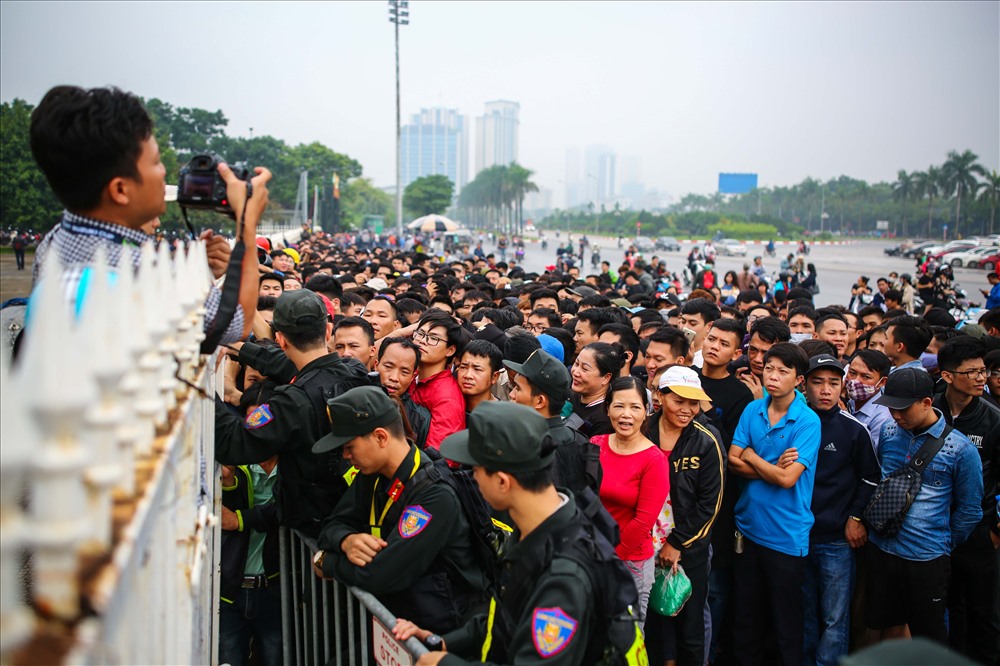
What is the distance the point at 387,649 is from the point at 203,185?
181 centimetres

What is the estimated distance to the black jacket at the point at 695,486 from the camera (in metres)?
4.24

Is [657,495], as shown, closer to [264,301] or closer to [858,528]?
[858,528]

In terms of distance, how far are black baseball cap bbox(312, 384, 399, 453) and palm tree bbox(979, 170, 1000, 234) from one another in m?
94.0

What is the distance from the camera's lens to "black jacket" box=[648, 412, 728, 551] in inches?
167

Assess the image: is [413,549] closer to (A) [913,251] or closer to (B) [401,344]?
(B) [401,344]

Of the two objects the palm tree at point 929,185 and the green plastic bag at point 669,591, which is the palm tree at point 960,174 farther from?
the green plastic bag at point 669,591

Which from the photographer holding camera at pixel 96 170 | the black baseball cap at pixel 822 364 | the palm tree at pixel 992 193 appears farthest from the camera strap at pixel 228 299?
the palm tree at pixel 992 193

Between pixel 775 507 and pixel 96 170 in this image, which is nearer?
pixel 96 170

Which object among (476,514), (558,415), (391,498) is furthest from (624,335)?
(391,498)

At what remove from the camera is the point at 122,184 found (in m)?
1.90

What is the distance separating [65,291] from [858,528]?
4540mm

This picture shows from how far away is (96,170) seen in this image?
6.10 feet

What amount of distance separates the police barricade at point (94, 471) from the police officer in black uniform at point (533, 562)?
102cm

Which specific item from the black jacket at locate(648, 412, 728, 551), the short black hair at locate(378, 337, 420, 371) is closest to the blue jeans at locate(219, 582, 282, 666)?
the short black hair at locate(378, 337, 420, 371)
